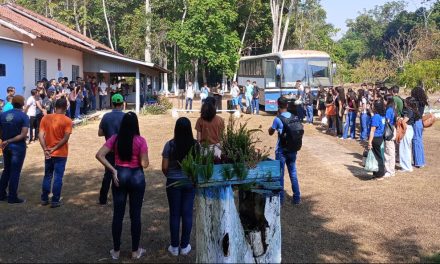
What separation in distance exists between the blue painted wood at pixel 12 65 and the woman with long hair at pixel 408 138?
12.2 meters

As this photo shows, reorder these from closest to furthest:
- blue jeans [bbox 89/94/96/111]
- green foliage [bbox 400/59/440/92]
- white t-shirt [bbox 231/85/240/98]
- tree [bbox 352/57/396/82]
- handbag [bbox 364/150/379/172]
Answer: handbag [bbox 364/150/379/172] → green foliage [bbox 400/59/440/92] → blue jeans [bbox 89/94/96/111] → white t-shirt [bbox 231/85/240/98] → tree [bbox 352/57/396/82]

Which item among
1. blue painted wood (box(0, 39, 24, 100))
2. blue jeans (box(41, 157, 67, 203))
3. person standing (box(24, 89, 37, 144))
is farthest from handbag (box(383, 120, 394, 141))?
blue painted wood (box(0, 39, 24, 100))

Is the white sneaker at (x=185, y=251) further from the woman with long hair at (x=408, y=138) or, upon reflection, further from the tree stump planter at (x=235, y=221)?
→ the woman with long hair at (x=408, y=138)

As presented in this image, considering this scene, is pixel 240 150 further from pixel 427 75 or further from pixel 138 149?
pixel 427 75

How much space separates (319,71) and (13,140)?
16.9 m

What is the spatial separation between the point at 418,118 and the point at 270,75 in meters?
13.4

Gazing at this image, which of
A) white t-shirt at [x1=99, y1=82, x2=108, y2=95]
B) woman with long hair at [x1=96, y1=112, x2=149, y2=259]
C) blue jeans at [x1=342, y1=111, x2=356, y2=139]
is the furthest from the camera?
white t-shirt at [x1=99, y1=82, x2=108, y2=95]

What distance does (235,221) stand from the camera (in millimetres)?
4512

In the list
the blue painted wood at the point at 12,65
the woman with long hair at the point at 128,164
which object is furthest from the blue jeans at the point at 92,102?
the woman with long hair at the point at 128,164

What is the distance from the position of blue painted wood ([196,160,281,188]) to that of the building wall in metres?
14.7

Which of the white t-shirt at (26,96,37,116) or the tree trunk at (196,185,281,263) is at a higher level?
the white t-shirt at (26,96,37,116)

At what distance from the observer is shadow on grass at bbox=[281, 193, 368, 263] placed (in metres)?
5.45

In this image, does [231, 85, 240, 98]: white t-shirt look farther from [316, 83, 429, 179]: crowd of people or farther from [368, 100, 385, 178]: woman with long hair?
[368, 100, 385, 178]: woman with long hair

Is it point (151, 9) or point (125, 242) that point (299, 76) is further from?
point (151, 9)
